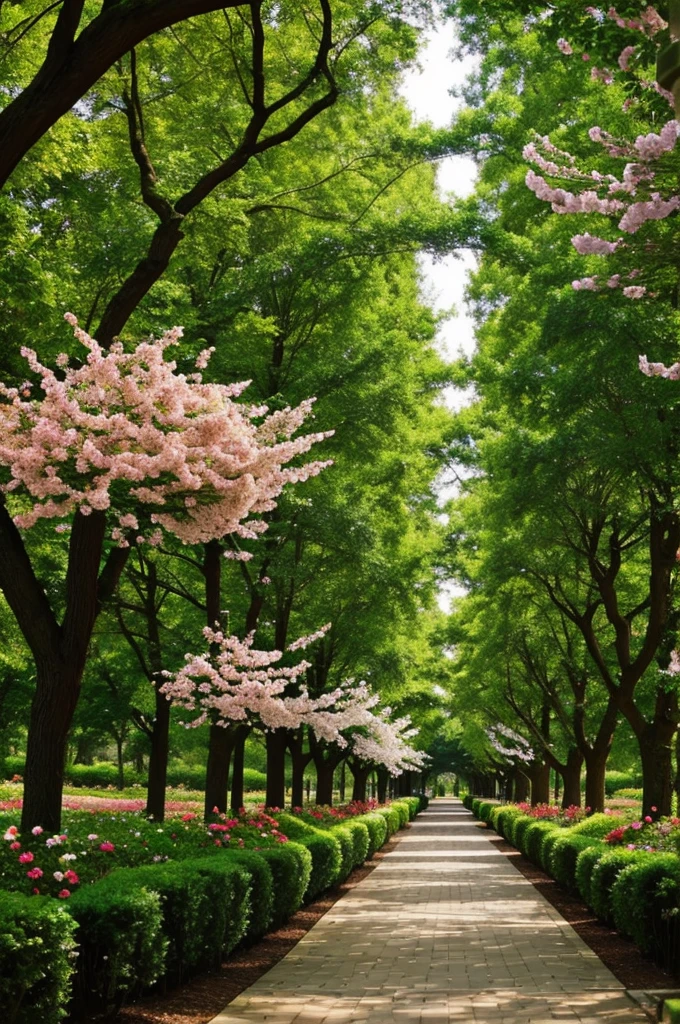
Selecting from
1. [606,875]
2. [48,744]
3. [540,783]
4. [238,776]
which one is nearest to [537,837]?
[238,776]

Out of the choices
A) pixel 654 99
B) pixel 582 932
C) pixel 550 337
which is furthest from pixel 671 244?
pixel 582 932

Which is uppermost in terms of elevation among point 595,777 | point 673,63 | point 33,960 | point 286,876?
point 673,63

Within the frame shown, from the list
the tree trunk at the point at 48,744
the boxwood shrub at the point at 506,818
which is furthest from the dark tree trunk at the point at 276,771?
the tree trunk at the point at 48,744

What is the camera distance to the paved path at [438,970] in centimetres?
848

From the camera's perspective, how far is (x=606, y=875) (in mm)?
13594

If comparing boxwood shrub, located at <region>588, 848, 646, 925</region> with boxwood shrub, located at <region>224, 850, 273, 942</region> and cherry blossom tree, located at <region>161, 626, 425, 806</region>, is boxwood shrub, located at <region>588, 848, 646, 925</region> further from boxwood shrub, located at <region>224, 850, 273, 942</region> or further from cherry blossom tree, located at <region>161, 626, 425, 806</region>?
cherry blossom tree, located at <region>161, 626, 425, 806</region>

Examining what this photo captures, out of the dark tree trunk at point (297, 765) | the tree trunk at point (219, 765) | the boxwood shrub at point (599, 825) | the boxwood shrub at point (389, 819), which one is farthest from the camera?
the boxwood shrub at point (389, 819)

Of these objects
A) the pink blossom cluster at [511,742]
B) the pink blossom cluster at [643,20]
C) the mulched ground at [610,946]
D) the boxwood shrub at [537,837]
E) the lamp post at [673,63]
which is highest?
the pink blossom cluster at [643,20]

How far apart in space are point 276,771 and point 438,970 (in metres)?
12.2

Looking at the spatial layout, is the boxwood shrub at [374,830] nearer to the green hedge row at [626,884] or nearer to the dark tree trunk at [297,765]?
the dark tree trunk at [297,765]

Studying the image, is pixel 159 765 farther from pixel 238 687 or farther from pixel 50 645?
pixel 50 645

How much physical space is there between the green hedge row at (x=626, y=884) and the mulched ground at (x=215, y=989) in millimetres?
3832

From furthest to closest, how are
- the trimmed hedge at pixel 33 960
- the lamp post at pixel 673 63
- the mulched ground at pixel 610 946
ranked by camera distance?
1. the mulched ground at pixel 610 946
2. the trimmed hedge at pixel 33 960
3. the lamp post at pixel 673 63

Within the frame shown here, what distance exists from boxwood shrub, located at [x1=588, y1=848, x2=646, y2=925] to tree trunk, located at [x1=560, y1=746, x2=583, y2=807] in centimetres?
1624
